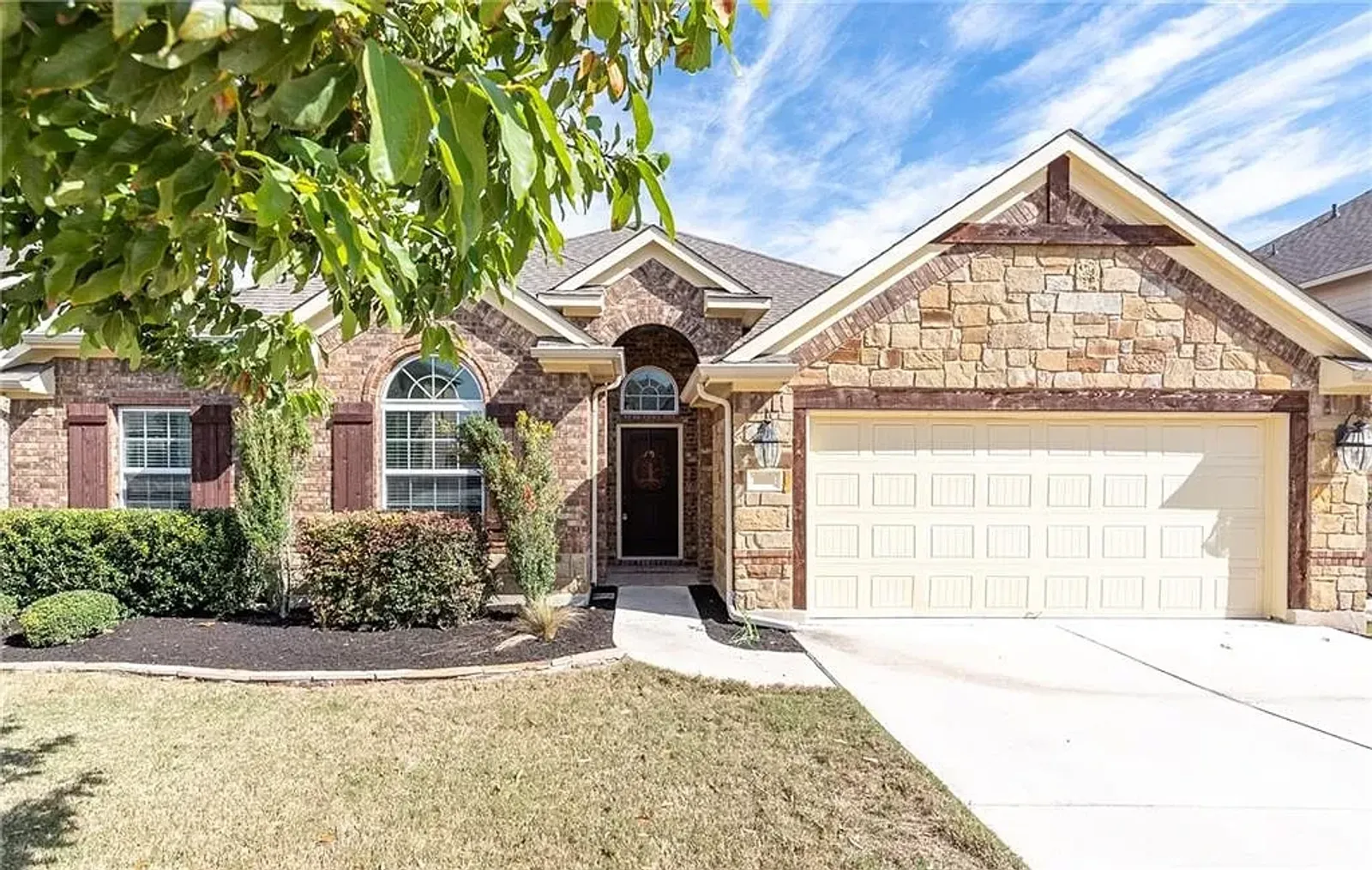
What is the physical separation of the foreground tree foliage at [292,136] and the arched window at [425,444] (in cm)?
732

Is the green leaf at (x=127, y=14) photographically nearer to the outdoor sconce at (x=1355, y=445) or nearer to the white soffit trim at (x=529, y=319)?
the white soffit trim at (x=529, y=319)

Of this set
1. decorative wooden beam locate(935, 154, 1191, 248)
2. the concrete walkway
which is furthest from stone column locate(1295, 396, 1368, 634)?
the concrete walkway

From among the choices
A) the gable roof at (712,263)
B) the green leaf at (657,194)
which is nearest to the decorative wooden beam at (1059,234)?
the gable roof at (712,263)

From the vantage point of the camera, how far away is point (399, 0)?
1.43 metres

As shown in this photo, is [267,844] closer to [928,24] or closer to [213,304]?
[213,304]

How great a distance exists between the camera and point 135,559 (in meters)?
8.55

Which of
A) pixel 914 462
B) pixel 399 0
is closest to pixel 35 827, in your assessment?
pixel 399 0

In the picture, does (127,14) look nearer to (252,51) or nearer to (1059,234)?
(252,51)

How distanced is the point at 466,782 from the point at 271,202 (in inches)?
164

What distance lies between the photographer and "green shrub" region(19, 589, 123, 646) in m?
7.23

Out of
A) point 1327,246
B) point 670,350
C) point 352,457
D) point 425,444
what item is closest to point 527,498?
point 425,444

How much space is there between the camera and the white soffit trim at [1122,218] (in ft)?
27.2

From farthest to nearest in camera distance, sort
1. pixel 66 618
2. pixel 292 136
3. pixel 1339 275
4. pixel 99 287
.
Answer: pixel 1339 275, pixel 66 618, pixel 292 136, pixel 99 287

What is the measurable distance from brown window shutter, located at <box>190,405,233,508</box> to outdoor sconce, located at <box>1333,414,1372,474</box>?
14.1 metres
